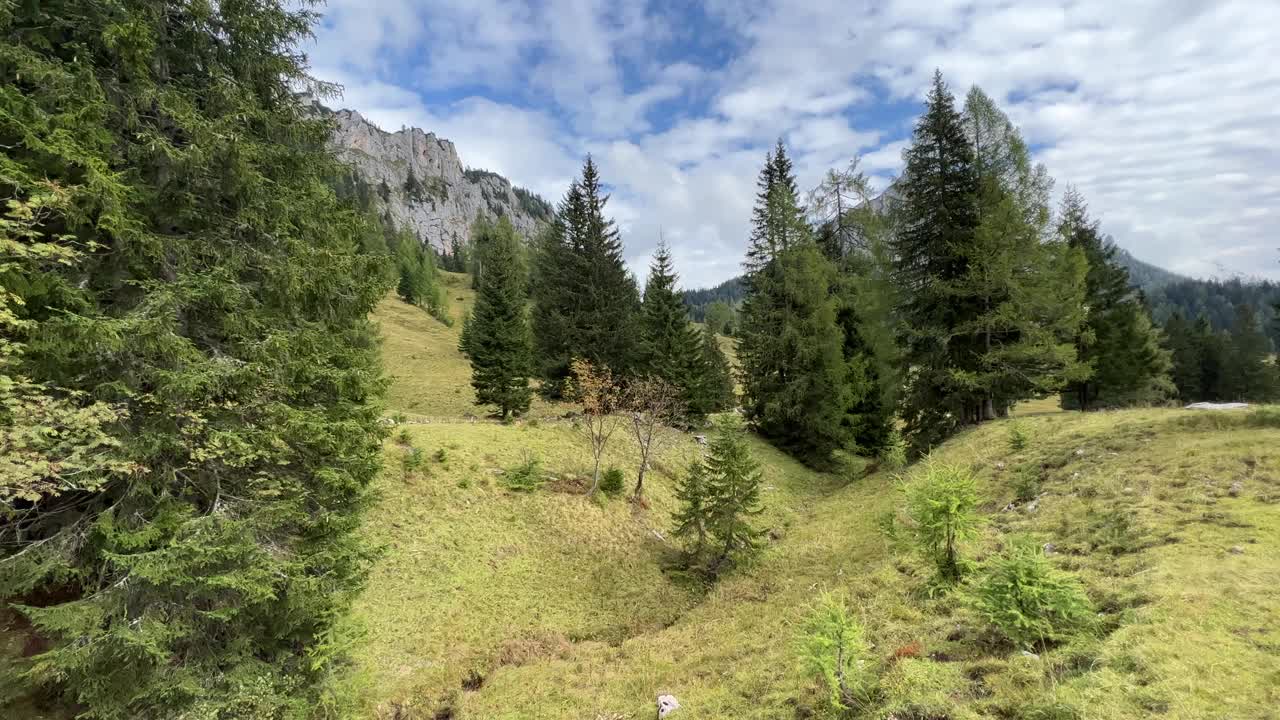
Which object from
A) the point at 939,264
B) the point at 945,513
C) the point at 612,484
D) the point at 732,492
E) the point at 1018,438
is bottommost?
the point at 612,484

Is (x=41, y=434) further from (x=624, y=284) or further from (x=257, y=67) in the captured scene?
(x=624, y=284)

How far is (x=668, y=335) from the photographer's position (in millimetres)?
30969

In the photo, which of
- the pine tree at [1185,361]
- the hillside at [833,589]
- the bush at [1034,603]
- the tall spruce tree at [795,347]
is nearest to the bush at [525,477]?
the hillside at [833,589]

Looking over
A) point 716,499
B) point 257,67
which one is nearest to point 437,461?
point 716,499

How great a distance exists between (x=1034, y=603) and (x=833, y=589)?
544 centimetres

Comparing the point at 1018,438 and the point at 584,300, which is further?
the point at 584,300

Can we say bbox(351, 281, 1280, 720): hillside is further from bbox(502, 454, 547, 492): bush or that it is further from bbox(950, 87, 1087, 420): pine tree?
bbox(950, 87, 1087, 420): pine tree

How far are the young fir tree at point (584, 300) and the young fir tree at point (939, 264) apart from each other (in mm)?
15999

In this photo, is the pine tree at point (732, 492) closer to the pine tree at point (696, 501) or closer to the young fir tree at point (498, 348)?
the pine tree at point (696, 501)

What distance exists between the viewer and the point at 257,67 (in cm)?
796

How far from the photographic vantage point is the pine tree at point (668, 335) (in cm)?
3023

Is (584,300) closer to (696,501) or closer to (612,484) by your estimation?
(612,484)

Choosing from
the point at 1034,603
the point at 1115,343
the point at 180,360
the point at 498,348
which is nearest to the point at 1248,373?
the point at 1115,343

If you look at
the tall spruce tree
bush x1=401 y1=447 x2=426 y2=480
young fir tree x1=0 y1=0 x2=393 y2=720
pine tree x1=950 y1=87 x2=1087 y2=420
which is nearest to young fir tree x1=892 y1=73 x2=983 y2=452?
pine tree x1=950 y1=87 x2=1087 y2=420
